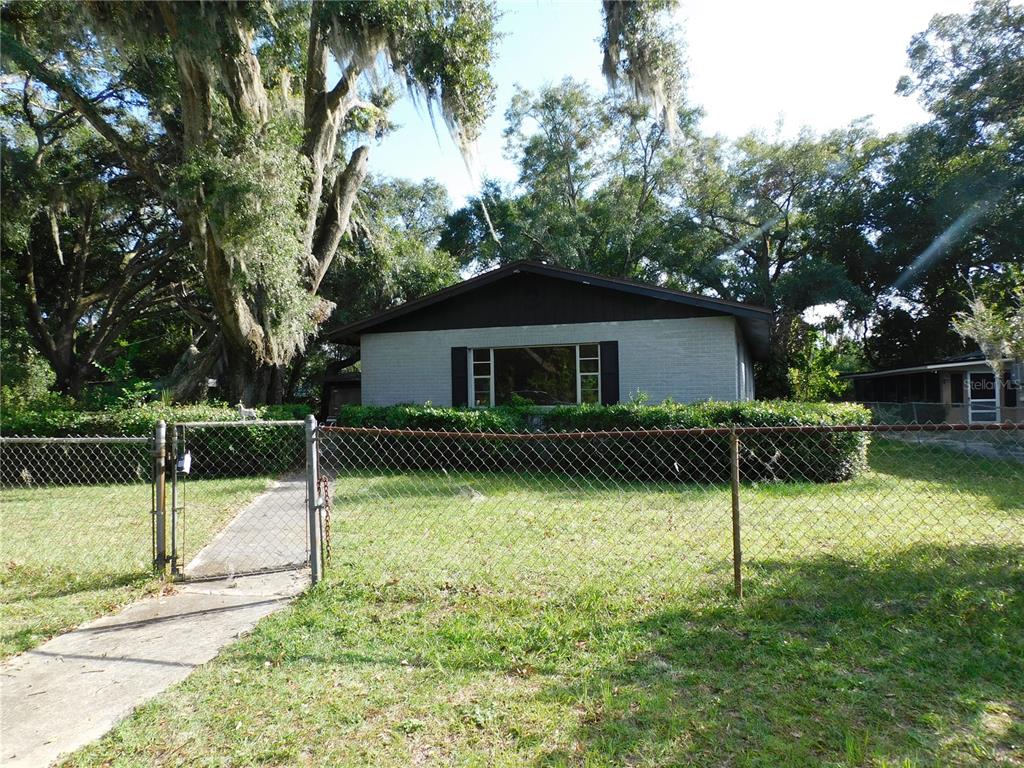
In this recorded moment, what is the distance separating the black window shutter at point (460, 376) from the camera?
1278 centimetres

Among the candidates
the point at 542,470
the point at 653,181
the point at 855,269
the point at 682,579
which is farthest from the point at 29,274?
the point at 855,269

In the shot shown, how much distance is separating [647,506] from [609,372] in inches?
207

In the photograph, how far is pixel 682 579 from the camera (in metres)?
4.38

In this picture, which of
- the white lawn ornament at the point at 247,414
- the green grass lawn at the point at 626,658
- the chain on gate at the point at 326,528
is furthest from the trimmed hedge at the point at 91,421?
the chain on gate at the point at 326,528

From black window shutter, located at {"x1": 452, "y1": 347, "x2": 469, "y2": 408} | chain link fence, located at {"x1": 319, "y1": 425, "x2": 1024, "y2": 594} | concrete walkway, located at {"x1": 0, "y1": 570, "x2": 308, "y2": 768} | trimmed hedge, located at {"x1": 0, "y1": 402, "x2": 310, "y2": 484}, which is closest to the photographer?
concrete walkway, located at {"x1": 0, "y1": 570, "x2": 308, "y2": 768}

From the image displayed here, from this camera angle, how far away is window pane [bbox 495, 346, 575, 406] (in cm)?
1257

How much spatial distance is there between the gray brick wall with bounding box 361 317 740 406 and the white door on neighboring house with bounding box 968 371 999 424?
12798 millimetres

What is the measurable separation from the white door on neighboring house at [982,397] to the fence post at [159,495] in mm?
22925

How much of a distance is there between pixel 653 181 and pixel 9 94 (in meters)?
23.9

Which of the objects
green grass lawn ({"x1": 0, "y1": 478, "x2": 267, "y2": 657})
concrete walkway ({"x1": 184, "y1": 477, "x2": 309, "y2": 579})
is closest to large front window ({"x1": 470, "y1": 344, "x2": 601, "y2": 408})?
green grass lawn ({"x1": 0, "y1": 478, "x2": 267, "y2": 657})

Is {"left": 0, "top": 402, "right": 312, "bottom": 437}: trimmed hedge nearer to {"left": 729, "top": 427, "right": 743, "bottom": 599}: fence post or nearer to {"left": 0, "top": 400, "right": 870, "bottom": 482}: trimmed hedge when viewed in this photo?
{"left": 0, "top": 400, "right": 870, "bottom": 482}: trimmed hedge

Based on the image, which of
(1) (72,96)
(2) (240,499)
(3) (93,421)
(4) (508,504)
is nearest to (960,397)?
→ (4) (508,504)

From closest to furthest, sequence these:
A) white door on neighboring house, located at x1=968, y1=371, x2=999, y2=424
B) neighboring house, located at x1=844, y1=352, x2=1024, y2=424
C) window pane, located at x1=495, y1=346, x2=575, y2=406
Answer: window pane, located at x1=495, y1=346, x2=575, y2=406 → neighboring house, located at x1=844, y1=352, x2=1024, y2=424 → white door on neighboring house, located at x1=968, y1=371, x2=999, y2=424

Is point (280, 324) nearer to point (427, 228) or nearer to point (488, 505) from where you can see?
point (488, 505)
